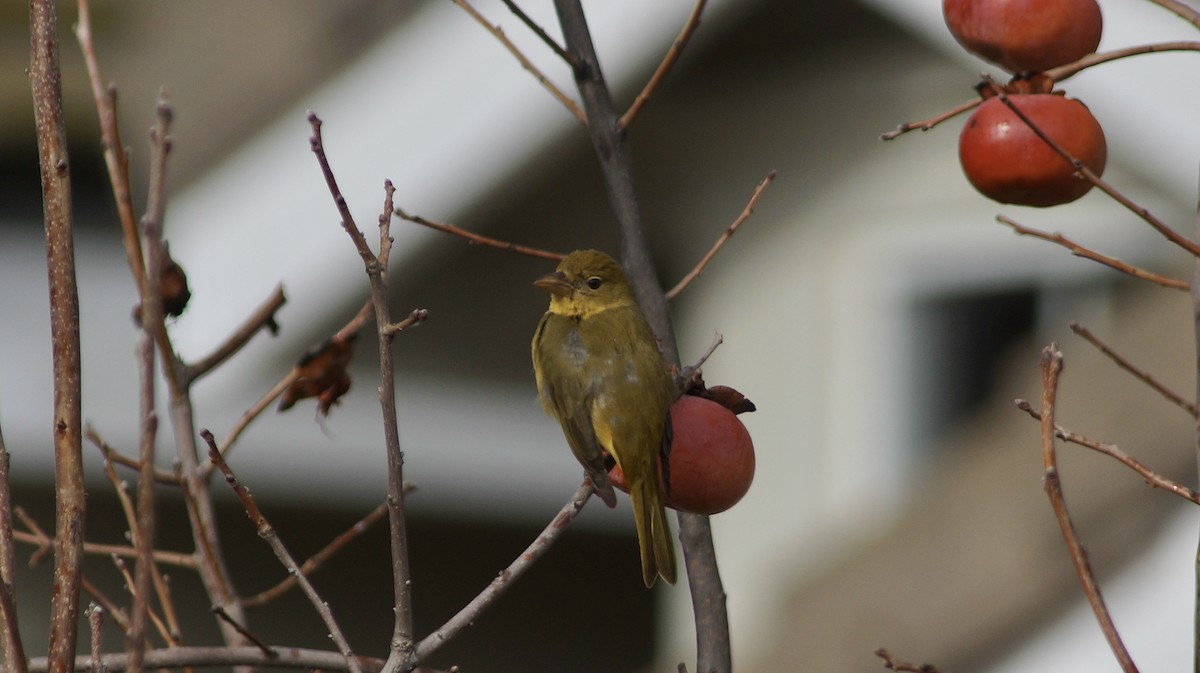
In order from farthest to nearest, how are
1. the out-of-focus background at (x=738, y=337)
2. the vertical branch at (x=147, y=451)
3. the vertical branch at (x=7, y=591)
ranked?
the out-of-focus background at (x=738, y=337) → the vertical branch at (x=7, y=591) → the vertical branch at (x=147, y=451)

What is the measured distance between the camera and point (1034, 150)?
1.45 meters

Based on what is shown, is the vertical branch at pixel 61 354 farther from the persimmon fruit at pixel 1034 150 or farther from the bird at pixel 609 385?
the persimmon fruit at pixel 1034 150

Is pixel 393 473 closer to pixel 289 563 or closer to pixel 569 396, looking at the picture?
pixel 289 563

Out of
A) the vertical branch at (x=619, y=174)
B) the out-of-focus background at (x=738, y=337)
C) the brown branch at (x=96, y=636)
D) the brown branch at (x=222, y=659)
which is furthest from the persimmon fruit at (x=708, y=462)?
the out-of-focus background at (x=738, y=337)

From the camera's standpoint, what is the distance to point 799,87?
5301mm

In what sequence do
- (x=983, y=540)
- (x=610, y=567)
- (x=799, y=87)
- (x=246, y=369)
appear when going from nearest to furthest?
1. (x=983, y=540)
2. (x=246, y=369)
3. (x=799, y=87)
4. (x=610, y=567)

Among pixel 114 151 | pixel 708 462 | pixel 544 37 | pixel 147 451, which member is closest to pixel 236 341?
pixel 114 151

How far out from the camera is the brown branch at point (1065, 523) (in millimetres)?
1050

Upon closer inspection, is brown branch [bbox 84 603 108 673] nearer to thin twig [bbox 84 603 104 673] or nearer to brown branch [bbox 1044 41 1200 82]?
thin twig [bbox 84 603 104 673]

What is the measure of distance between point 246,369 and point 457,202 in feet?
2.59

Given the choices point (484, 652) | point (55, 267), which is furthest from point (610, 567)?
point (55, 267)

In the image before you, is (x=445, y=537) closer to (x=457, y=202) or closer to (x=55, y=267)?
(x=457, y=202)

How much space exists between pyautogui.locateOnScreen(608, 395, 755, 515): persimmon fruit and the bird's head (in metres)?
0.40

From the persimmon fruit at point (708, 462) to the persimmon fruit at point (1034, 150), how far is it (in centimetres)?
36
